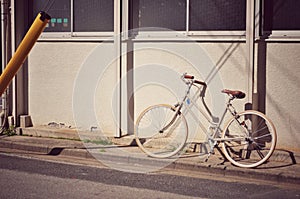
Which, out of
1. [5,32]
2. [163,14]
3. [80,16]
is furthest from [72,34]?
[163,14]

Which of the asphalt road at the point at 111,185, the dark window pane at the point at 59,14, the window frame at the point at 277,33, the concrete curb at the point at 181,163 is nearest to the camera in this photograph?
the asphalt road at the point at 111,185

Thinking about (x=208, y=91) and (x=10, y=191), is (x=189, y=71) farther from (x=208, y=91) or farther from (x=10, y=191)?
(x=10, y=191)

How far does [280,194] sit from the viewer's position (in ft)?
23.2

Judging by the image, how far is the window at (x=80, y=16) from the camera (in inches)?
A: 408

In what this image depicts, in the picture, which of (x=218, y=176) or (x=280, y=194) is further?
(x=218, y=176)

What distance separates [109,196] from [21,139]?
4.06 meters

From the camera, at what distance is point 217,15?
30.1 ft

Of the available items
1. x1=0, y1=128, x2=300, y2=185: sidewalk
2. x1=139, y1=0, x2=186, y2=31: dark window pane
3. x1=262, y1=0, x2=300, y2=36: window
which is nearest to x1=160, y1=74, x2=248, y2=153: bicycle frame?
x1=0, y1=128, x2=300, y2=185: sidewalk

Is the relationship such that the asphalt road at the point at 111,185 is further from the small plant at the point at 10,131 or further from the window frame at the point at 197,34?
the window frame at the point at 197,34

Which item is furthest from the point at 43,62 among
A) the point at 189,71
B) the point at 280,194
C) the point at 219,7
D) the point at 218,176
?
the point at 280,194

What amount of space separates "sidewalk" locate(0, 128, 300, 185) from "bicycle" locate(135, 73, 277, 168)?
175mm

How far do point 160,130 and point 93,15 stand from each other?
2827mm

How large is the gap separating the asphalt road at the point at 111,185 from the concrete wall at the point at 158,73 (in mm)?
1747

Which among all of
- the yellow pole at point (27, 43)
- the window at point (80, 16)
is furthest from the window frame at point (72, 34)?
the yellow pole at point (27, 43)
